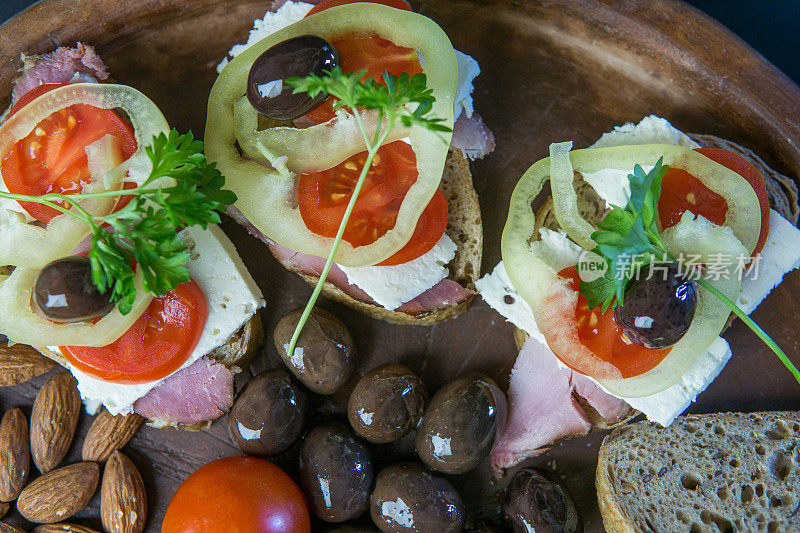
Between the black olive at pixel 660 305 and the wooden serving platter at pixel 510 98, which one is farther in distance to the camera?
the wooden serving platter at pixel 510 98

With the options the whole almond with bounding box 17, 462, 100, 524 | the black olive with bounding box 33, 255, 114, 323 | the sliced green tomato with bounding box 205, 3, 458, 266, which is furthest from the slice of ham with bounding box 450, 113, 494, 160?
the whole almond with bounding box 17, 462, 100, 524

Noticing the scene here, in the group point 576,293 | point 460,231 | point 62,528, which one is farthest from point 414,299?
point 62,528

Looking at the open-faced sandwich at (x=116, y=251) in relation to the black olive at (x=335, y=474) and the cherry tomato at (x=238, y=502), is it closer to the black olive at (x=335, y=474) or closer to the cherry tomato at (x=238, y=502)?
the cherry tomato at (x=238, y=502)

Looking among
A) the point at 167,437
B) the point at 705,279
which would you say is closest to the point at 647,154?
the point at 705,279

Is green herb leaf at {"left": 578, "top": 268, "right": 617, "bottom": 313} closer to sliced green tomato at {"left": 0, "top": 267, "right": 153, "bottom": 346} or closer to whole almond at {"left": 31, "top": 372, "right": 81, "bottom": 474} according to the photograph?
sliced green tomato at {"left": 0, "top": 267, "right": 153, "bottom": 346}

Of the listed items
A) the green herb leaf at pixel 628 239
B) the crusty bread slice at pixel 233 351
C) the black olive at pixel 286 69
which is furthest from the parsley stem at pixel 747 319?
the crusty bread slice at pixel 233 351

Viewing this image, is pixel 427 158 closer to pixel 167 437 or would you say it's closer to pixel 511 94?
pixel 511 94

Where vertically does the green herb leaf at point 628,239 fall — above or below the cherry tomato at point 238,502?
above
